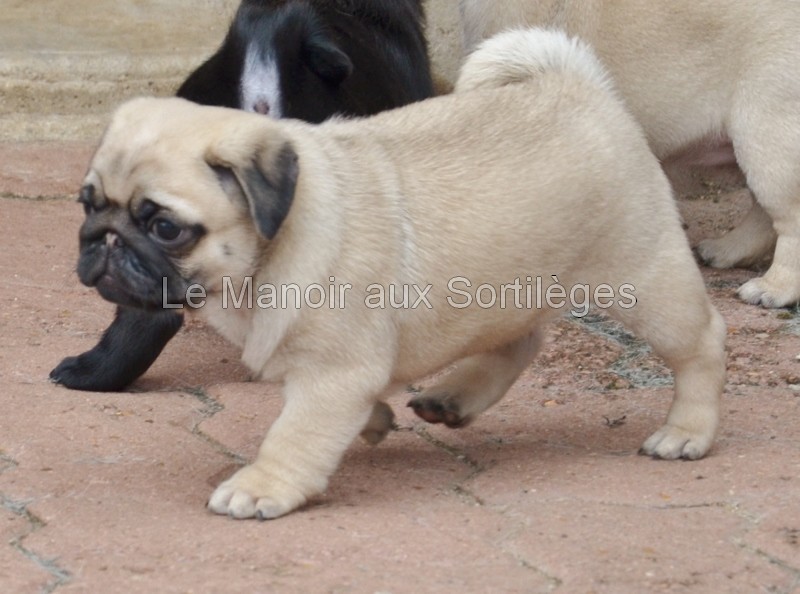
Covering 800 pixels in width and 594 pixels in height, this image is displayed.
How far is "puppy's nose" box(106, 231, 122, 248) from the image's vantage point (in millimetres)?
2727

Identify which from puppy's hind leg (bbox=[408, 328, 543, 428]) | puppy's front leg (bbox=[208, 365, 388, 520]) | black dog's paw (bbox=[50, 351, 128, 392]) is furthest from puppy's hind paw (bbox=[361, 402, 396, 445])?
black dog's paw (bbox=[50, 351, 128, 392])

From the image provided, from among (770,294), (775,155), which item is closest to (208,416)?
(770,294)

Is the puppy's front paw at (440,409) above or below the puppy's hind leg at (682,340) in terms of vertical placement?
below

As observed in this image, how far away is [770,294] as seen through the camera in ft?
16.2

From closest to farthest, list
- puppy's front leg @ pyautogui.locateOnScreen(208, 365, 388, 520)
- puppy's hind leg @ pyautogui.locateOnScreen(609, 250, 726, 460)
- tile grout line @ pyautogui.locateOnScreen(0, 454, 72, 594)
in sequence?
1. tile grout line @ pyautogui.locateOnScreen(0, 454, 72, 594)
2. puppy's front leg @ pyautogui.locateOnScreen(208, 365, 388, 520)
3. puppy's hind leg @ pyautogui.locateOnScreen(609, 250, 726, 460)

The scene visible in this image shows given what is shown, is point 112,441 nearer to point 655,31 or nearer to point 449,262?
point 449,262

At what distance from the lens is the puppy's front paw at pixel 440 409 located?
3.36 meters

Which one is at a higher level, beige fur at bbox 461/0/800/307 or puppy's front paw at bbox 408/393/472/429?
beige fur at bbox 461/0/800/307

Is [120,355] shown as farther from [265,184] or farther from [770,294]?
[770,294]

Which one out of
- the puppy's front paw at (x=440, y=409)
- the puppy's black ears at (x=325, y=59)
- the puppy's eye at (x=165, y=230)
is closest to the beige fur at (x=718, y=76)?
the puppy's black ears at (x=325, y=59)

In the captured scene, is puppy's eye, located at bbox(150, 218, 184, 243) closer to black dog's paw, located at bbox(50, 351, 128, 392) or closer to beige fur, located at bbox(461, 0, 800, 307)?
black dog's paw, located at bbox(50, 351, 128, 392)

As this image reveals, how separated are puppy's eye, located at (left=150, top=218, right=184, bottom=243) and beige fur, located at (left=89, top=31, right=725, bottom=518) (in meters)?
0.03

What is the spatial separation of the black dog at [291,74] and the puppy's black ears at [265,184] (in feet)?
4.20

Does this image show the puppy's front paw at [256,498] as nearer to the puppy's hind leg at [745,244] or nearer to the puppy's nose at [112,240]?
the puppy's nose at [112,240]
